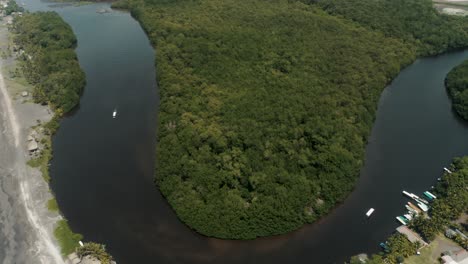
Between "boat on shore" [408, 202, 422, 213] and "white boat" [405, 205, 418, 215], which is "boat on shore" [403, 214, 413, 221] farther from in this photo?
"boat on shore" [408, 202, 422, 213]

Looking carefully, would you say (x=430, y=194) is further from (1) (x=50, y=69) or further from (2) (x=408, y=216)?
(1) (x=50, y=69)

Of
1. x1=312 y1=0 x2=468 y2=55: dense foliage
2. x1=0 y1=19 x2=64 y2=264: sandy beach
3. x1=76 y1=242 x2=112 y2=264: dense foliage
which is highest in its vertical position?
x1=312 y1=0 x2=468 y2=55: dense foliage

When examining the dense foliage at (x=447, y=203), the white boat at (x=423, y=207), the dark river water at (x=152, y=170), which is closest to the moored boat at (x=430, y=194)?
the dense foliage at (x=447, y=203)

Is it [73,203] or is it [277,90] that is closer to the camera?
[73,203]

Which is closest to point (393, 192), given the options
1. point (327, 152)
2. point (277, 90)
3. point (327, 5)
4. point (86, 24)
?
point (327, 152)

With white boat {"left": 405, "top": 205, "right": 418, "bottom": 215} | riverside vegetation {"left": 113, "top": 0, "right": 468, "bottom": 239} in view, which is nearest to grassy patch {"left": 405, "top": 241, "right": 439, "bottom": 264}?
white boat {"left": 405, "top": 205, "right": 418, "bottom": 215}

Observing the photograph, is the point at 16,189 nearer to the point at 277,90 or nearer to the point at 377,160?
the point at 277,90

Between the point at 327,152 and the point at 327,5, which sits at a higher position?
the point at 327,5
